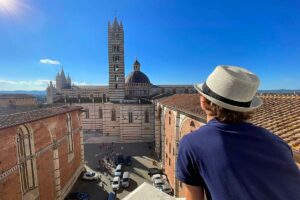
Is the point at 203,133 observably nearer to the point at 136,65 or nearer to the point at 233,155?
the point at 233,155

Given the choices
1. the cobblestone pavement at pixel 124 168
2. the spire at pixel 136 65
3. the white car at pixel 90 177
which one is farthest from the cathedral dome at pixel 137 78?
the white car at pixel 90 177

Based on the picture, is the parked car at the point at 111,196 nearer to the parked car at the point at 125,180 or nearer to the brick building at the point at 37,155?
the parked car at the point at 125,180

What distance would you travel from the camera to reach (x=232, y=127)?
4.27 feet

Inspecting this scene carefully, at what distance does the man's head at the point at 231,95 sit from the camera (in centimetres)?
136

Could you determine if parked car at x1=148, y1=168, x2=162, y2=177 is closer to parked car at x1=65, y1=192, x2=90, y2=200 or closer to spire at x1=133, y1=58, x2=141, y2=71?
parked car at x1=65, y1=192, x2=90, y2=200

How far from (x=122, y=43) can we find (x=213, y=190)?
32.1m

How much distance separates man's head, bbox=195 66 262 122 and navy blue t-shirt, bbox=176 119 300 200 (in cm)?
10

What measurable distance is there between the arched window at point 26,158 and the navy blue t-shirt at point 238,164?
35.4ft

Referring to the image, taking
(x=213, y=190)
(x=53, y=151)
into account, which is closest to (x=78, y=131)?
(x=53, y=151)

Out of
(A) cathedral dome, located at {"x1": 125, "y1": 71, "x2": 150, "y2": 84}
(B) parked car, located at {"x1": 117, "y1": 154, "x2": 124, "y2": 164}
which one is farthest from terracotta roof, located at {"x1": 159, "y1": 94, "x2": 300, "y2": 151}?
(A) cathedral dome, located at {"x1": 125, "y1": 71, "x2": 150, "y2": 84}

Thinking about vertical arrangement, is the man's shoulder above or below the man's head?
below

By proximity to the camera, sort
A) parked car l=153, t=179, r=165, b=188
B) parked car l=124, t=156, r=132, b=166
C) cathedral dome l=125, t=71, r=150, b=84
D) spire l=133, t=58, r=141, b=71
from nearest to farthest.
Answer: parked car l=153, t=179, r=165, b=188, parked car l=124, t=156, r=132, b=166, cathedral dome l=125, t=71, r=150, b=84, spire l=133, t=58, r=141, b=71

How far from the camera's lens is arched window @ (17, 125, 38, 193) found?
31.2 ft

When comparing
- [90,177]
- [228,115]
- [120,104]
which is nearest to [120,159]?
[90,177]
